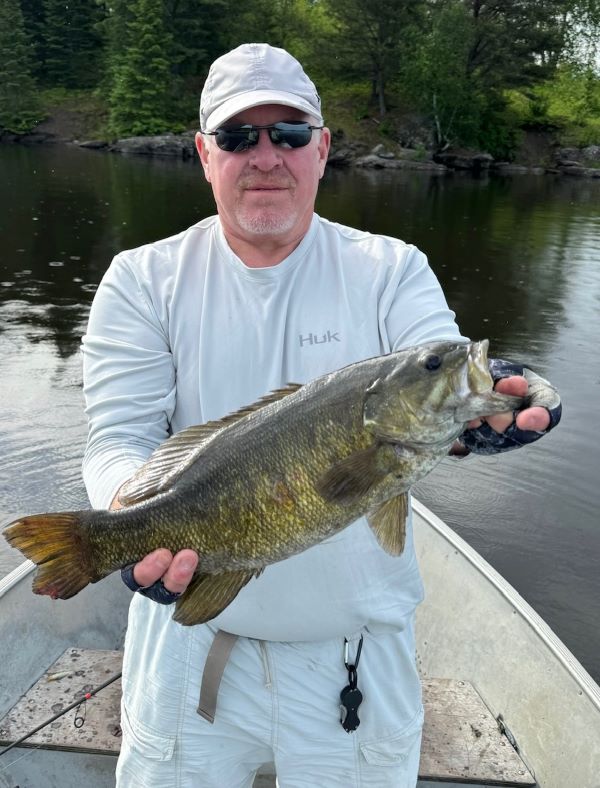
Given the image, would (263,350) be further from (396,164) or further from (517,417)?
(396,164)

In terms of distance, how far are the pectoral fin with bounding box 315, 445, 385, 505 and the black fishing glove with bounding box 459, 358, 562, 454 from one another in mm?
394

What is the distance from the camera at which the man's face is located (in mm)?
2721

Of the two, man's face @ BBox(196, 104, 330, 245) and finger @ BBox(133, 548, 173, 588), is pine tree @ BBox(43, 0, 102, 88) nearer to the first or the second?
man's face @ BBox(196, 104, 330, 245)

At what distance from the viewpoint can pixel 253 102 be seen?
2691mm

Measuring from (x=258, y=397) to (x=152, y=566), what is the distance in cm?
78

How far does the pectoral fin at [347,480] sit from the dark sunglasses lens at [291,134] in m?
1.32

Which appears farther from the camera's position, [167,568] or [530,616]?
[530,616]

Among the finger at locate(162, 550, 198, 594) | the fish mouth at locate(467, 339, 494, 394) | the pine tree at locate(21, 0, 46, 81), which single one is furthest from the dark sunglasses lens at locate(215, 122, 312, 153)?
the pine tree at locate(21, 0, 46, 81)

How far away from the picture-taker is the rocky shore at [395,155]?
153 feet

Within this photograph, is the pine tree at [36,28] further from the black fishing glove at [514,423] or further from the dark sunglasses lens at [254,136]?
the black fishing glove at [514,423]

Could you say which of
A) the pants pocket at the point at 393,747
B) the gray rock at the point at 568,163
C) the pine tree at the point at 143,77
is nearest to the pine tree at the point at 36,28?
the pine tree at the point at 143,77

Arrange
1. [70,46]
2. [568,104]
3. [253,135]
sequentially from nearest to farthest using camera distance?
1. [253,135]
2. [70,46]
3. [568,104]

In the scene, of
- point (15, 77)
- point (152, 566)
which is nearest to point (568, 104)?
point (15, 77)

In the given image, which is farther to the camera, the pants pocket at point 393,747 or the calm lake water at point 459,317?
the calm lake water at point 459,317
